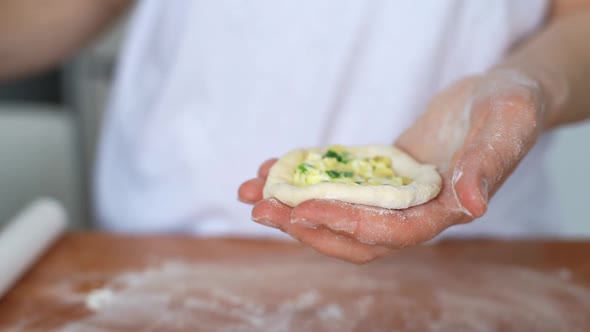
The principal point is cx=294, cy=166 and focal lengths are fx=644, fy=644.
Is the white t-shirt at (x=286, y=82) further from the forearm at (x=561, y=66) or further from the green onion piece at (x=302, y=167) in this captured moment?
the green onion piece at (x=302, y=167)

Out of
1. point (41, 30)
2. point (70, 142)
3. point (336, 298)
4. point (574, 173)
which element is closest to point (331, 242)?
point (336, 298)

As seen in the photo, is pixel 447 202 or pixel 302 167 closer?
pixel 447 202

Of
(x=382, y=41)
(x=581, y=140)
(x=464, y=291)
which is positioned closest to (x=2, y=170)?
(x=382, y=41)

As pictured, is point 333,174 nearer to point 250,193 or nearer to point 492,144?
point 250,193

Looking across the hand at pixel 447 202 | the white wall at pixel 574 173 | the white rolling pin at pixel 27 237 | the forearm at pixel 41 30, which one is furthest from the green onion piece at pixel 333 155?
the white wall at pixel 574 173

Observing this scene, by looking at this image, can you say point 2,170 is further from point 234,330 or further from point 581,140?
point 581,140

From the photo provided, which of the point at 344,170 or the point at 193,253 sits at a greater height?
the point at 344,170

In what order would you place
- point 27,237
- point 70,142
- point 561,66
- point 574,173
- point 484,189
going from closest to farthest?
point 484,189 → point 561,66 → point 27,237 → point 574,173 → point 70,142

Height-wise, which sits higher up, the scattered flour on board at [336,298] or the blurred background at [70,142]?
the blurred background at [70,142]
